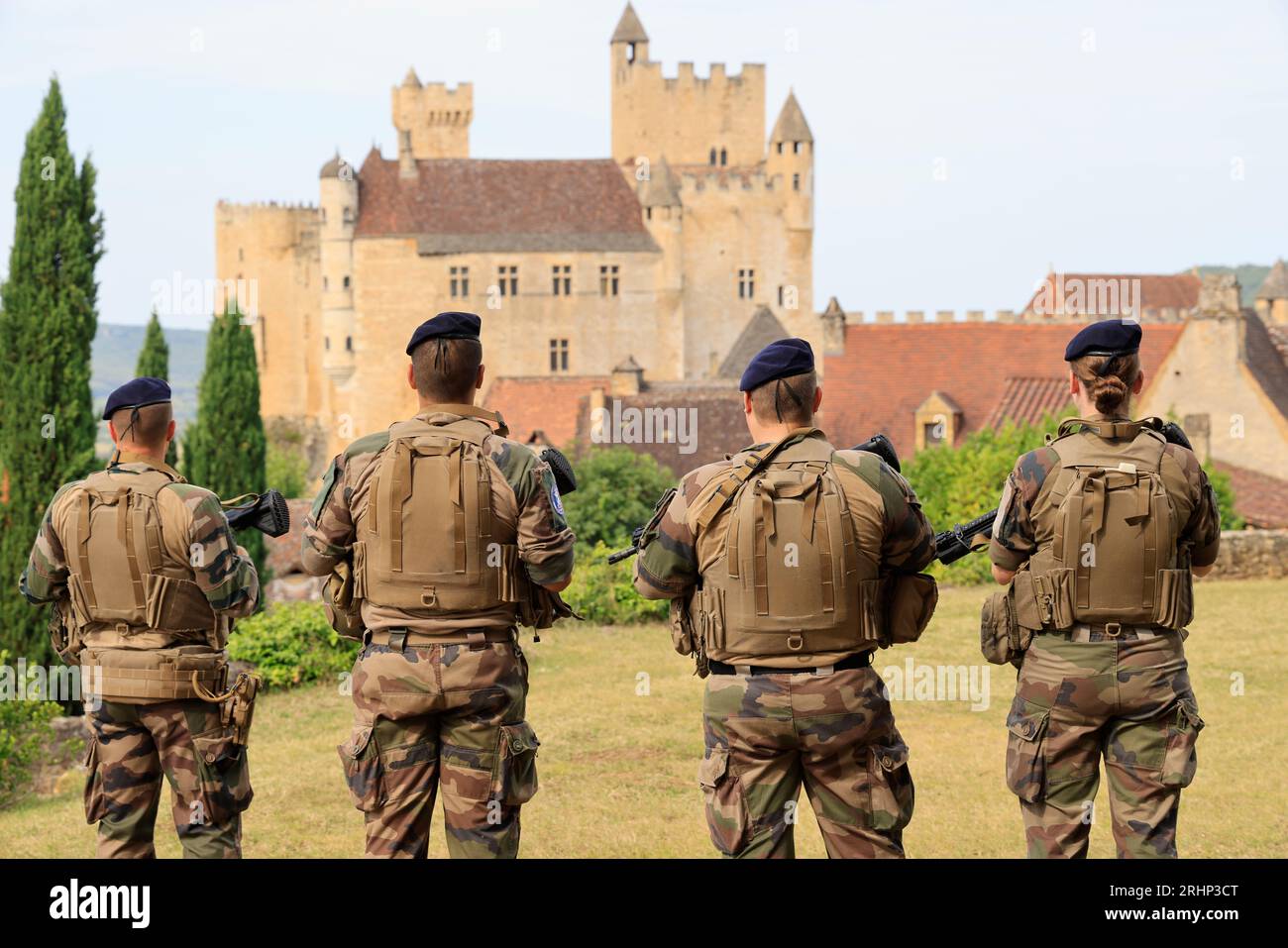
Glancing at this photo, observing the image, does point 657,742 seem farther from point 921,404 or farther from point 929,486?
point 921,404

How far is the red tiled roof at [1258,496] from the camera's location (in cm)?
3597

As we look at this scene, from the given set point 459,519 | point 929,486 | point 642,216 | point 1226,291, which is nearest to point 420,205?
point 642,216

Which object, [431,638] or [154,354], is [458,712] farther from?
[154,354]

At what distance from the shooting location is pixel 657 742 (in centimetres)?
1346

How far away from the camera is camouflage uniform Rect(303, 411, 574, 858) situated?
6.94 m

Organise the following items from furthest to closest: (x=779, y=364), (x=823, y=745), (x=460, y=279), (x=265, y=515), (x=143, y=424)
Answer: (x=460, y=279), (x=265, y=515), (x=143, y=424), (x=779, y=364), (x=823, y=745)

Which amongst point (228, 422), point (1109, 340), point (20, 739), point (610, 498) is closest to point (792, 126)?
point (228, 422)

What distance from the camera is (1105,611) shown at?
7.13 m

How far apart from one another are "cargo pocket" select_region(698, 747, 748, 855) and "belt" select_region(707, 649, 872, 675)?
332 mm

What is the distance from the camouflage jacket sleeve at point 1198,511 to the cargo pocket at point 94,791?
5.09 metres

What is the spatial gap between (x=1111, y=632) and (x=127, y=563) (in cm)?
450

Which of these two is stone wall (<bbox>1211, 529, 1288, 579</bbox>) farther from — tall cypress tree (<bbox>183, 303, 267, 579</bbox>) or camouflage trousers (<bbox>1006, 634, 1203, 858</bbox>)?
tall cypress tree (<bbox>183, 303, 267, 579</bbox>)
